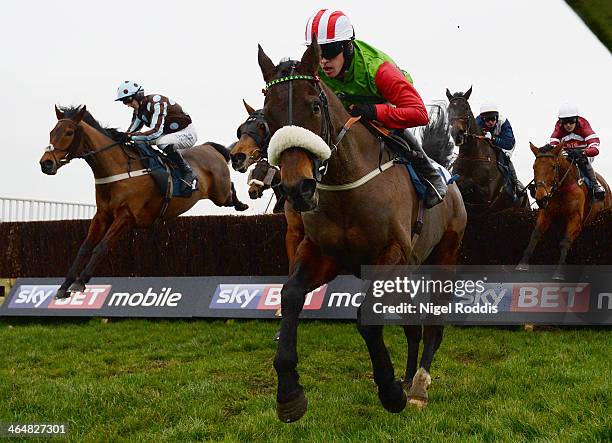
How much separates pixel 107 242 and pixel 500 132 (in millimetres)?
5954

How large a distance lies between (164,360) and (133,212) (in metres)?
3.11

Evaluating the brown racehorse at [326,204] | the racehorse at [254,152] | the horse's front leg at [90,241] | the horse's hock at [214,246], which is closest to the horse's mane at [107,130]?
the horse's front leg at [90,241]

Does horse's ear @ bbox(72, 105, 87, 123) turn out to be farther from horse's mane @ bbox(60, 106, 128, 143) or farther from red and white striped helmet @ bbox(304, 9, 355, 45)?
red and white striped helmet @ bbox(304, 9, 355, 45)

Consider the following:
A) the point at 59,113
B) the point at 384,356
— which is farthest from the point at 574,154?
the point at 59,113

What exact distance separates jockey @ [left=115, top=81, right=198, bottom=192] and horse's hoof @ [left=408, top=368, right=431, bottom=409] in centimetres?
610

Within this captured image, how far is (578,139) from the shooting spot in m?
9.05

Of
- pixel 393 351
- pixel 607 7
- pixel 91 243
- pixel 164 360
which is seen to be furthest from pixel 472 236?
pixel 607 7

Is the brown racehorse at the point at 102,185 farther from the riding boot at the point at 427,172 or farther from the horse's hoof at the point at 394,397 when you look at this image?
the horse's hoof at the point at 394,397

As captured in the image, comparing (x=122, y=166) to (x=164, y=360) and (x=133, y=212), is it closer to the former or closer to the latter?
(x=133, y=212)

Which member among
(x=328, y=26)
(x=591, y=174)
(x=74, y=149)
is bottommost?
(x=591, y=174)

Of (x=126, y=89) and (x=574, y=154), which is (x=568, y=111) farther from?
(x=126, y=89)

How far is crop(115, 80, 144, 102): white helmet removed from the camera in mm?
Answer: 9070

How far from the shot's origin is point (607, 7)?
0.68m

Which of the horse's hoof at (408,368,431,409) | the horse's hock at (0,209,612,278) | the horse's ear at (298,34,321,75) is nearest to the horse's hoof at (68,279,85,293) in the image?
the horse's hock at (0,209,612,278)
